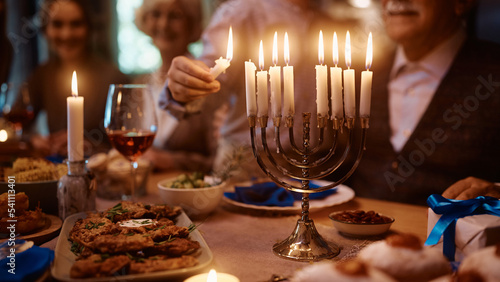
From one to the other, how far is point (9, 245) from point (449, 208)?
3.23 feet

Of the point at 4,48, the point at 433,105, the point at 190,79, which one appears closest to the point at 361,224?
the point at 190,79

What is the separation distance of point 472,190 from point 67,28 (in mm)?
4022

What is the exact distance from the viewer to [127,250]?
0.87m

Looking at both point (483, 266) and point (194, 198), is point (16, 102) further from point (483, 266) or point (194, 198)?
point (483, 266)

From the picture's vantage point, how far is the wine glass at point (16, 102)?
2.45 meters

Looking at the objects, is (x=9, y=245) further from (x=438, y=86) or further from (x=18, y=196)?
(x=438, y=86)

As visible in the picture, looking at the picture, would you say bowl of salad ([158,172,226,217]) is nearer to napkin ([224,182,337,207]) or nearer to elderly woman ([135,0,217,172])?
napkin ([224,182,337,207])

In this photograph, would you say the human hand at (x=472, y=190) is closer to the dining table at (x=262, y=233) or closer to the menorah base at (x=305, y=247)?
the dining table at (x=262, y=233)

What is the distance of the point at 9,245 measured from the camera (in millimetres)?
876

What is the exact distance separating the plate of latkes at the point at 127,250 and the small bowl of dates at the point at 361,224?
0.42 metres

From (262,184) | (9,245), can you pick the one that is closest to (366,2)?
(262,184)

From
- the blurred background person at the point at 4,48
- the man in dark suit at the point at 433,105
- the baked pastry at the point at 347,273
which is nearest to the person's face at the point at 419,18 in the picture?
the man in dark suit at the point at 433,105

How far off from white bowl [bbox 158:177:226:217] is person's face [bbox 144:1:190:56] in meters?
2.53

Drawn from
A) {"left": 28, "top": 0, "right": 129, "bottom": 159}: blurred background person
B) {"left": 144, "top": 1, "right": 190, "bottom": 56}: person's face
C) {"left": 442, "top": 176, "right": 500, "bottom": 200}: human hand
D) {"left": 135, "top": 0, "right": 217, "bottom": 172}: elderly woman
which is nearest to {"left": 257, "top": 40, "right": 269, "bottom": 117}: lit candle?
{"left": 442, "top": 176, "right": 500, "bottom": 200}: human hand
